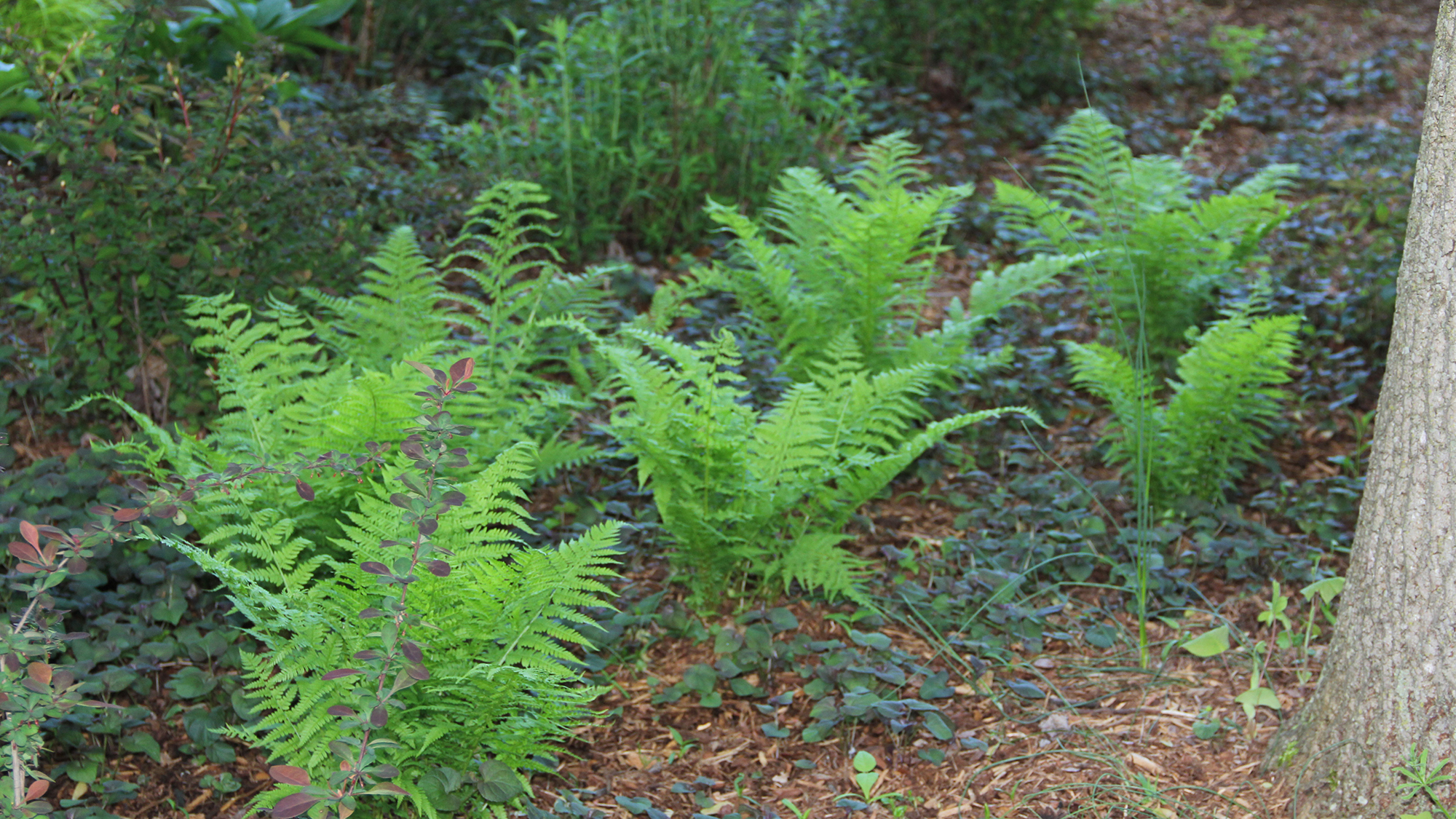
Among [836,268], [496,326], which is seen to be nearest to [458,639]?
[496,326]

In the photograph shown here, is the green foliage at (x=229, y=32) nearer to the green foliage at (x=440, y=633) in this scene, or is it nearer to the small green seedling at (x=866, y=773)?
the green foliage at (x=440, y=633)

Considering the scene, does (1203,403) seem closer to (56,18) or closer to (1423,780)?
(1423,780)

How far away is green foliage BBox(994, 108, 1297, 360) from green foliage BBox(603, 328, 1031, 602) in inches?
50.7

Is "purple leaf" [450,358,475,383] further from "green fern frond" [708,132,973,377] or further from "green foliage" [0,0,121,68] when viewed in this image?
"green foliage" [0,0,121,68]

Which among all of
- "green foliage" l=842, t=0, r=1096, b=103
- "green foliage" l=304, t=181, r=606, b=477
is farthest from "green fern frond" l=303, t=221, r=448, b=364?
"green foliage" l=842, t=0, r=1096, b=103

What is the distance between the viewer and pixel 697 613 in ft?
9.87

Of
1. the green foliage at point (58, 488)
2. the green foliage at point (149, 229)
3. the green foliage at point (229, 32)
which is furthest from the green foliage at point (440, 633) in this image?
the green foliage at point (229, 32)

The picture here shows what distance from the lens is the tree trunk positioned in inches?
81.9

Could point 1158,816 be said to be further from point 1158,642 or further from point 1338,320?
point 1338,320

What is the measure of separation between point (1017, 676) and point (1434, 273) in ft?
4.32

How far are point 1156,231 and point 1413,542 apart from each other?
205cm

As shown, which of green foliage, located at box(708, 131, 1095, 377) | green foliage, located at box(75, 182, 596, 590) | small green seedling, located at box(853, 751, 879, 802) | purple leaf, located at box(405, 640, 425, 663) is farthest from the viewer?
green foliage, located at box(708, 131, 1095, 377)

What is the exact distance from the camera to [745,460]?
289cm

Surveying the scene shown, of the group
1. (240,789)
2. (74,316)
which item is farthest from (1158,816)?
(74,316)
